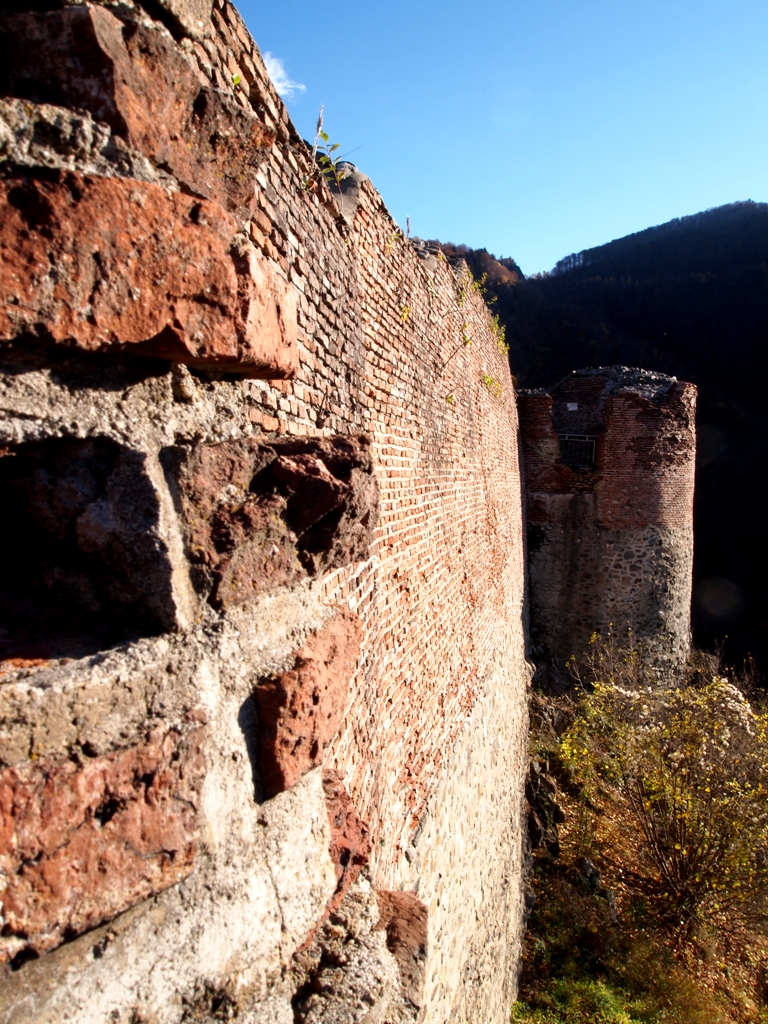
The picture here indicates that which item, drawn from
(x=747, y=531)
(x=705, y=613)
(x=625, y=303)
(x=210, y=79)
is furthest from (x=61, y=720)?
(x=625, y=303)

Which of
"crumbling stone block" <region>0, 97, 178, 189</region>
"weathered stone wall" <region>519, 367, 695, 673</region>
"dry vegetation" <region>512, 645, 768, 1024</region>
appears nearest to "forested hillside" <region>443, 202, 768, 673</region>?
"weathered stone wall" <region>519, 367, 695, 673</region>

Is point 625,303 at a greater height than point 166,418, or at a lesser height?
greater

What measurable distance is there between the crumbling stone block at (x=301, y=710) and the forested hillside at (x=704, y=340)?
24187 millimetres

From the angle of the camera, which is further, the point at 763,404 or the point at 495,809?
the point at 763,404

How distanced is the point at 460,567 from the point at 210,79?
425 cm

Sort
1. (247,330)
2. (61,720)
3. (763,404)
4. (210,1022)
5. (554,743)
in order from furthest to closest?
(763,404), (554,743), (247,330), (210,1022), (61,720)

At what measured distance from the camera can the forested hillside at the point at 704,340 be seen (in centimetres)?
2633

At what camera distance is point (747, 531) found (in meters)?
27.2

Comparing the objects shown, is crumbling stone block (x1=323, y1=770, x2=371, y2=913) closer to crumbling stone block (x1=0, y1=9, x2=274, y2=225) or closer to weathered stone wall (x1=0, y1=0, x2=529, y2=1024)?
weathered stone wall (x1=0, y1=0, x2=529, y2=1024)

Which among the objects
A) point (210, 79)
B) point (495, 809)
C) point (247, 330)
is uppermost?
point (210, 79)

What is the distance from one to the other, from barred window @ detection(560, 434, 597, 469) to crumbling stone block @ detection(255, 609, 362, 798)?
37.5ft

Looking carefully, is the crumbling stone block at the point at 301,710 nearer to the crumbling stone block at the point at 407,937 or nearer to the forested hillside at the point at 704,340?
the crumbling stone block at the point at 407,937

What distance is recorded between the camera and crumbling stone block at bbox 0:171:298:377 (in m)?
0.82

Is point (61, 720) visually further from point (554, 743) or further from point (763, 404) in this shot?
point (763, 404)
